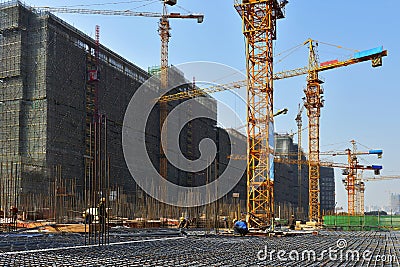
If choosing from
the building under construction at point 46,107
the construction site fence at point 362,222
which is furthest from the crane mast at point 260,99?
the construction site fence at point 362,222

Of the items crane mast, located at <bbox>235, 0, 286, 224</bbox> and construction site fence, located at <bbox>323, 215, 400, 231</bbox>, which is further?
construction site fence, located at <bbox>323, 215, 400, 231</bbox>

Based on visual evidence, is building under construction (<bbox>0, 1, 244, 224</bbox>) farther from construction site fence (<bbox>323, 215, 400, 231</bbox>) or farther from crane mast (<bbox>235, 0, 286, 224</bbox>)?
construction site fence (<bbox>323, 215, 400, 231</bbox>)

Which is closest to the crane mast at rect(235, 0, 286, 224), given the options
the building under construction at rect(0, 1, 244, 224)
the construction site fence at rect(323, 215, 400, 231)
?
the building under construction at rect(0, 1, 244, 224)

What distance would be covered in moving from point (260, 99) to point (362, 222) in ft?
56.9

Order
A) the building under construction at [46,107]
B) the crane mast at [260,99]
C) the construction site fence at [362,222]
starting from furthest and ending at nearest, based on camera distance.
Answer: the construction site fence at [362,222]
the building under construction at [46,107]
the crane mast at [260,99]

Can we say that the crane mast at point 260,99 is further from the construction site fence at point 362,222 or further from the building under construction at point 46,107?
the construction site fence at point 362,222

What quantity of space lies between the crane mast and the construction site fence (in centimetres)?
1421

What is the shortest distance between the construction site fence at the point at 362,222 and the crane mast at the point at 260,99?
14205 millimetres

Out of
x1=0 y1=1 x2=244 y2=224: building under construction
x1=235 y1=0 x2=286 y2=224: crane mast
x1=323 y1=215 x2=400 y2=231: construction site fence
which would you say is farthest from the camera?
x1=323 y1=215 x2=400 y2=231: construction site fence

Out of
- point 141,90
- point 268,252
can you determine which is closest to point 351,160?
point 141,90

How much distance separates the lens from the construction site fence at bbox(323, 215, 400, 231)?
35188 mm

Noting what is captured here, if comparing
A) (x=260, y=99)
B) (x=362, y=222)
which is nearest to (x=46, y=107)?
(x=260, y=99)

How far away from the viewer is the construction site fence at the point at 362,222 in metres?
35.2

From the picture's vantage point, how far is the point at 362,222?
118 feet
